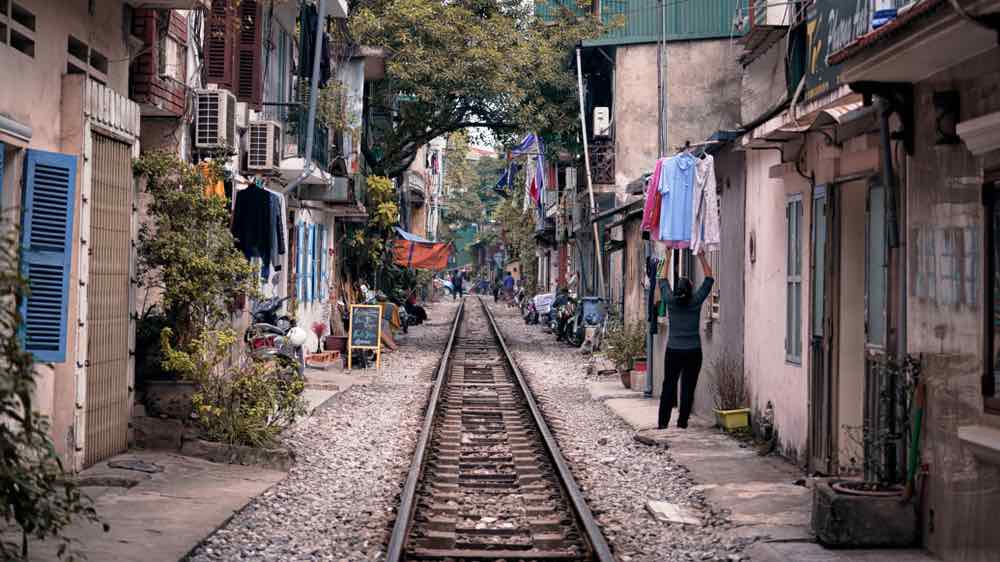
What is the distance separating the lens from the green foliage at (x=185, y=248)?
11.3 metres

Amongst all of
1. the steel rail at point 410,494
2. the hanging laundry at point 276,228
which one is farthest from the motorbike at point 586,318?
the hanging laundry at point 276,228

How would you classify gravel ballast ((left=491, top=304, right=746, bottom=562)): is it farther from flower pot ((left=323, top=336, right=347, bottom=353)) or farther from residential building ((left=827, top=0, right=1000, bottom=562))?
flower pot ((left=323, top=336, right=347, bottom=353))

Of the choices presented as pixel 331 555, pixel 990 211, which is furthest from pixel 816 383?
pixel 331 555

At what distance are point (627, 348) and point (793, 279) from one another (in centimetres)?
861

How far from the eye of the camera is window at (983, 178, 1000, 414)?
684 cm

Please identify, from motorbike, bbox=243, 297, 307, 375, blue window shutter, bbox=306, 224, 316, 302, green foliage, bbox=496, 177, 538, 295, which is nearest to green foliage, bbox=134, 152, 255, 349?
motorbike, bbox=243, 297, 307, 375

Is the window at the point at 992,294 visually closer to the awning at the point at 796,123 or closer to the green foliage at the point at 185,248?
the awning at the point at 796,123

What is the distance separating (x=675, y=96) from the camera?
1065 inches

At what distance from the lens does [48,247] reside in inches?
363

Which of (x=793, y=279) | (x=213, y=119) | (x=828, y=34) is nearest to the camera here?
(x=828, y=34)

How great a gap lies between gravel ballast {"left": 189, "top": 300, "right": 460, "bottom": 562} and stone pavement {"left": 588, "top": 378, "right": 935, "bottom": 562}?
262cm

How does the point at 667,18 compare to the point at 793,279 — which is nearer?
the point at 793,279

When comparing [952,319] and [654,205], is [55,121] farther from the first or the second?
[952,319]

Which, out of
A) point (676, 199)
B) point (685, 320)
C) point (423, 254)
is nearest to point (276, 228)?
point (676, 199)
